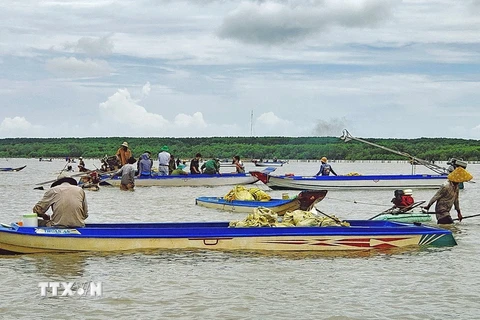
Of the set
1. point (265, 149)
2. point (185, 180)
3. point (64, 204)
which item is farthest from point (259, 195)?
point (265, 149)

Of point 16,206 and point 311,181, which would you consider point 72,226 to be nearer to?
point 16,206

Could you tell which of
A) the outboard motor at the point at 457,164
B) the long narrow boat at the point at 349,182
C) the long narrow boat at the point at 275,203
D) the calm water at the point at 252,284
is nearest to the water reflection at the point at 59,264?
the calm water at the point at 252,284

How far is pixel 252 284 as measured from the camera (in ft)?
37.2

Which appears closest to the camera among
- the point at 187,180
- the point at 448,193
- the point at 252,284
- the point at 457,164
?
the point at 252,284

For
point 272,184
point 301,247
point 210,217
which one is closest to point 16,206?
point 210,217

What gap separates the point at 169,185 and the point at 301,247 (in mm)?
20275

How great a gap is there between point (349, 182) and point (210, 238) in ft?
67.3

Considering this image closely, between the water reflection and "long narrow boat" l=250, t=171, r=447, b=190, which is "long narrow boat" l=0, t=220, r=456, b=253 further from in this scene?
"long narrow boat" l=250, t=171, r=447, b=190

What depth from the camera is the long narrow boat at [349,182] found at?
32.9 m

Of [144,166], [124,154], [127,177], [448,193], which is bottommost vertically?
[127,177]

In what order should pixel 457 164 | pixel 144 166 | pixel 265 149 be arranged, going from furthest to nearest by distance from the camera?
pixel 265 149 < pixel 144 166 < pixel 457 164

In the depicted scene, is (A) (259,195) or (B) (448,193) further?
(A) (259,195)

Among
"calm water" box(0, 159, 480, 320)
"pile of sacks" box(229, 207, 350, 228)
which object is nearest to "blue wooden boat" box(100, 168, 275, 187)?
"pile of sacks" box(229, 207, 350, 228)

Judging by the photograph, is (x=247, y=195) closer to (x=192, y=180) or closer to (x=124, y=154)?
(x=124, y=154)
